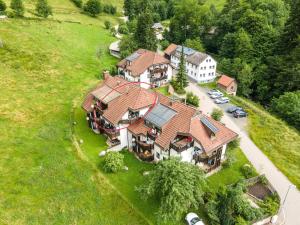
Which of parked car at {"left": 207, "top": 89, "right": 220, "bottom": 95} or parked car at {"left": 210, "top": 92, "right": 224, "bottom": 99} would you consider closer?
parked car at {"left": 210, "top": 92, "right": 224, "bottom": 99}

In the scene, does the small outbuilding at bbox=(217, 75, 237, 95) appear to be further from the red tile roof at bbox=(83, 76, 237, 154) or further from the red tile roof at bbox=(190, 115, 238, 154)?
the red tile roof at bbox=(190, 115, 238, 154)

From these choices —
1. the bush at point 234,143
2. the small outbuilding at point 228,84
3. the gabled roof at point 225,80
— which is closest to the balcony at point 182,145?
the bush at point 234,143

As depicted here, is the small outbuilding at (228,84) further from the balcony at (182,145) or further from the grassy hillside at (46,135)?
the balcony at (182,145)

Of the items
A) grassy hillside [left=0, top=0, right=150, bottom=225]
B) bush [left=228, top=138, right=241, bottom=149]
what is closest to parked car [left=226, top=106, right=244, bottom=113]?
bush [left=228, top=138, right=241, bottom=149]

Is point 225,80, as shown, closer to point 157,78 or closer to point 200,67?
point 200,67

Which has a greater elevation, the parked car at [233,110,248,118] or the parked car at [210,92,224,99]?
the parked car at [233,110,248,118]

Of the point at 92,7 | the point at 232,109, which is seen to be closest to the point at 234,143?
the point at 232,109
